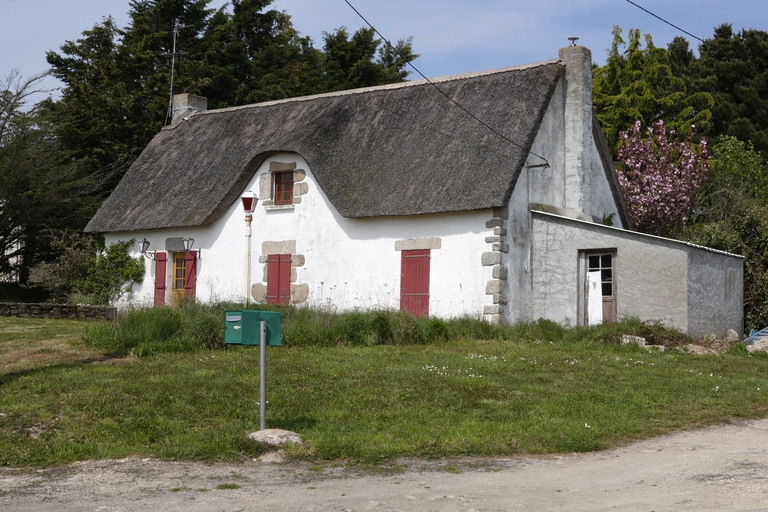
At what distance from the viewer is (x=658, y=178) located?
2516cm

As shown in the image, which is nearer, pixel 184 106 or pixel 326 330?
pixel 326 330

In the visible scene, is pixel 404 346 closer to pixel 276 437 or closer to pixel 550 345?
pixel 550 345

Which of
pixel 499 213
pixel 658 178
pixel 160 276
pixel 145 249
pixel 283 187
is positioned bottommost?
pixel 160 276

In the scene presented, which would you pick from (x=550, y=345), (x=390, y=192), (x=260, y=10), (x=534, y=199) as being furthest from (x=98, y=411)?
(x=260, y=10)

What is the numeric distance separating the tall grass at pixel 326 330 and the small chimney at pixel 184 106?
10.9 m

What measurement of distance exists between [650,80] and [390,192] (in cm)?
1436

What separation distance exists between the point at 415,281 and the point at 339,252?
1931 mm

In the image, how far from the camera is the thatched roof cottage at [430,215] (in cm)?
1617

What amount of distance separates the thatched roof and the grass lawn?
4931mm

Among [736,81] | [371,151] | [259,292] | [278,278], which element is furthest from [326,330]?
[736,81]

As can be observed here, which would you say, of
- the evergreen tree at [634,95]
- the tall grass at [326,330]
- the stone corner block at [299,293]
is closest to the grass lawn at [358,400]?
the tall grass at [326,330]

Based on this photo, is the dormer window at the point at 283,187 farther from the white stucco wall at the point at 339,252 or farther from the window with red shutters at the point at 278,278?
the window with red shutters at the point at 278,278

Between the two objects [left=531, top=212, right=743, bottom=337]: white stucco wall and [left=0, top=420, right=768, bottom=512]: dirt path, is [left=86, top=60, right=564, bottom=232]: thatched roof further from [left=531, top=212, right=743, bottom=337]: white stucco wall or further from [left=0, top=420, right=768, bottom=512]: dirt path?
[left=0, top=420, right=768, bottom=512]: dirt path

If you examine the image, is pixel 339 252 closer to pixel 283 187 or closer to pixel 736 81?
pixel 283 187
